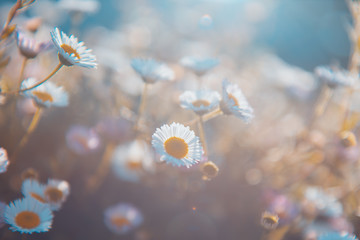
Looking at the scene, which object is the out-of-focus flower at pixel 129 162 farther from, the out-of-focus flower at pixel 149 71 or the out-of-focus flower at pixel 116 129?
the out-of-focus flower at pixel 149 71

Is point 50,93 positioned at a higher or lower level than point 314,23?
lower

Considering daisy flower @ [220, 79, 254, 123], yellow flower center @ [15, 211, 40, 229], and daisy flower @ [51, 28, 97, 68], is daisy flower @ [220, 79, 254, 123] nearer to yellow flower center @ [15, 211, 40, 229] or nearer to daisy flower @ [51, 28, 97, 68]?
daisy flower @ [51, 28, 97, 68]

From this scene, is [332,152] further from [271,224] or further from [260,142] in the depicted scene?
[271,224]

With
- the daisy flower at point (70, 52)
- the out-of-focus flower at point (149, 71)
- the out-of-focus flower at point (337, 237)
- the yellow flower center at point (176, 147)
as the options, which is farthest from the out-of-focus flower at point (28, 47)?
the out-of-focus flower at point (337, 237)

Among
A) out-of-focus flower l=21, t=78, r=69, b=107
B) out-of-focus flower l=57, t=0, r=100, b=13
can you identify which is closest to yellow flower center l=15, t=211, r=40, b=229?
out-of-focus flower l=21, t=78, r=69, b=107

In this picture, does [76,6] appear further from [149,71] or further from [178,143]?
[178,143]

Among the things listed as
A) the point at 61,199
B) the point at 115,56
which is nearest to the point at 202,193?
the point at 61,199

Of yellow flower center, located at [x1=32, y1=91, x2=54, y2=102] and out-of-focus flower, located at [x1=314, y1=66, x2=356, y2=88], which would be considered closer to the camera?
yellow flower center, located at [x1=32, y1=91, x2=54, y2=102]

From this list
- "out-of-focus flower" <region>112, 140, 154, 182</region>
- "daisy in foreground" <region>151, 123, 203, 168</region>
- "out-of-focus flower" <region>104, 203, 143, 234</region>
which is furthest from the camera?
"out-of-focus flower" <region>112, 140, 154, 182</region>
